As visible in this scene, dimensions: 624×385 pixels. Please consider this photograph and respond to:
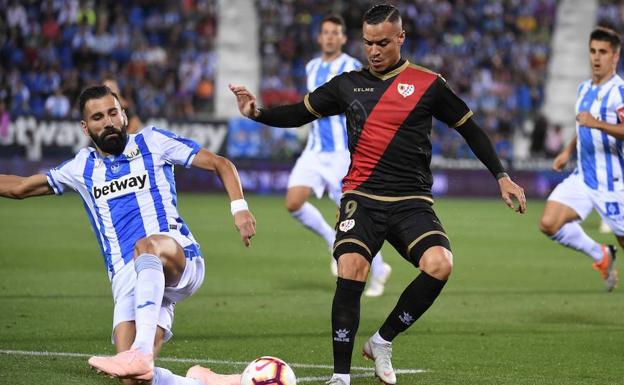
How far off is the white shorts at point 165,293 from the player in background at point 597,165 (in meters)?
4.58

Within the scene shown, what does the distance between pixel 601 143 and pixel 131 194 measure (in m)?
5.17

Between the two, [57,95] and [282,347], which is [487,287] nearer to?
[282,347]

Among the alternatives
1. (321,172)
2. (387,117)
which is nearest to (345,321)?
(387,117)

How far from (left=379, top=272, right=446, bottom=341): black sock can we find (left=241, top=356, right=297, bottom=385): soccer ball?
1.06 m

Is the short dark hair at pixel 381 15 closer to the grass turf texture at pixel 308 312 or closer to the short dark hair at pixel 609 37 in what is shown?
the grass turf texture at pixel 308 312

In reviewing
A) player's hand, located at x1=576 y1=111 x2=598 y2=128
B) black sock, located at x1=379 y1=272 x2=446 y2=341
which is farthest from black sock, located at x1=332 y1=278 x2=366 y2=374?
player's hand, located at x1=576 y1=111 x2=598 y2=128

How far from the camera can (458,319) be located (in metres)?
9.87

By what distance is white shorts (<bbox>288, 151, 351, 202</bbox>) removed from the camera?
40.0 ft

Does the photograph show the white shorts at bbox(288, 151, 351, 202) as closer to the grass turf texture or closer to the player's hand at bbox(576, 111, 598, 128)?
the grass turf texture

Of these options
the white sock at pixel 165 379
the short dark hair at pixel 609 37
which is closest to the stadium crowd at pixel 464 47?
the short dark hair at pixel 609 37

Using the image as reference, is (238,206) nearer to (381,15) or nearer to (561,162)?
(381,15)

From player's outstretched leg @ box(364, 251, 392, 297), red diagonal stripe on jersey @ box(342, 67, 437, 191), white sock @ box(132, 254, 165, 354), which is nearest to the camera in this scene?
white sock @ box(132, 254, 165, 354)

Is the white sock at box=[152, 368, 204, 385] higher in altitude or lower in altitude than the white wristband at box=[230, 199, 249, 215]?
lower

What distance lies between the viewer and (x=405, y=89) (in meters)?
7.12
